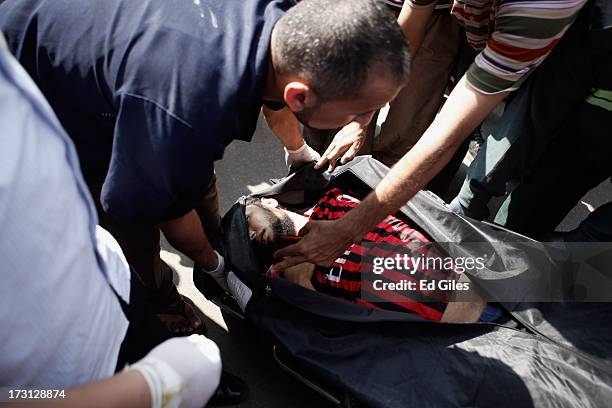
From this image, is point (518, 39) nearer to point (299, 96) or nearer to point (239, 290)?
point (299, 96)

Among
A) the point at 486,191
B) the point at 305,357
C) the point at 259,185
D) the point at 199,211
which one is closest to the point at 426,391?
the point at 305,357

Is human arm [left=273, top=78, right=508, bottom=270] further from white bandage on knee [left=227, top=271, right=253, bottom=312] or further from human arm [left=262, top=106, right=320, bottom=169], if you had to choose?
human arm [left=262, top=106, right=320, bottom=169]

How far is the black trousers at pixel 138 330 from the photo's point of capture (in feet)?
3.32

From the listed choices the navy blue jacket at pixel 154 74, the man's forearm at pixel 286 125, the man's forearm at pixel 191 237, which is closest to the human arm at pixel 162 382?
the navy blue jacket at pixel 154 74

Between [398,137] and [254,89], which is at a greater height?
[254,89]

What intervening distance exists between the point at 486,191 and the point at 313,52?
1138mm

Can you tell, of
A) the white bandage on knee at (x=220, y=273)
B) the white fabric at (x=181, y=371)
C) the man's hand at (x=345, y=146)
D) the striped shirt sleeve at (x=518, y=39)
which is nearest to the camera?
the white fabric at (x=181, y=371)

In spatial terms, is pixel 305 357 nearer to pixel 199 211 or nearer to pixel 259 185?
pixel 199 211

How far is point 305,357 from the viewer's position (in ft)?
4.48

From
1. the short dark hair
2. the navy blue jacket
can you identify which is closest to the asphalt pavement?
the navy blue jacket

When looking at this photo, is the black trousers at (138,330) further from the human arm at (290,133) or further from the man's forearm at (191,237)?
the human arm at (290,133)

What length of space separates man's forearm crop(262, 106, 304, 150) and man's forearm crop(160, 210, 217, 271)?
21.0 inches

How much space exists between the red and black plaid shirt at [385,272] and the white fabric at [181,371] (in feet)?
2.47

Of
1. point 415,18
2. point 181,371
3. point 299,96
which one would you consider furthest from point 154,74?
point 415,18
